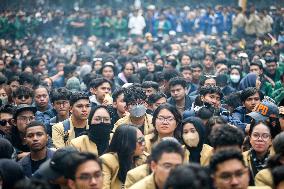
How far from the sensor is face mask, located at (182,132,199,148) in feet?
19.4

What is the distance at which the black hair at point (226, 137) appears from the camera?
→ 17.2 ft

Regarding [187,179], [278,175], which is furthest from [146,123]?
[187,179]

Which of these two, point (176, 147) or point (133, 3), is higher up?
point (133, 3)

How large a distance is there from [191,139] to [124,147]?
843mm

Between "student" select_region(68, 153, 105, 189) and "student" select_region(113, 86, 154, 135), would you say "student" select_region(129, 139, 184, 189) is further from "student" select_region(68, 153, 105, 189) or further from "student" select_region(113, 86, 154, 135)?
"student" select_region(113, 86, 154, 135)

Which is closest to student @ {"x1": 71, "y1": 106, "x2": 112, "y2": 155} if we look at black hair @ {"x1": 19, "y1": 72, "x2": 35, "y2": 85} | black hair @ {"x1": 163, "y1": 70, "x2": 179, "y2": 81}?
black hair @ {"x1": 163, "y1": 70, "x2": 179, "y2": 81}

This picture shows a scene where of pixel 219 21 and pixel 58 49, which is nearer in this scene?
pixel 58 49

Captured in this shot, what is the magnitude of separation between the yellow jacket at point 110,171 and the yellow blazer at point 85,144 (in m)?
0.81

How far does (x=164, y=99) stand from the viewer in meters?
8.20

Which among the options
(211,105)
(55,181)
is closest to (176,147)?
(55,181)

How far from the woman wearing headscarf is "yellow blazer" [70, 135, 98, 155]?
1.07 meters

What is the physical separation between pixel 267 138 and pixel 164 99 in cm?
269

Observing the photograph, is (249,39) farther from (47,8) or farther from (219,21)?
(47,8)

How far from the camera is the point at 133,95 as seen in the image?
808 cm
